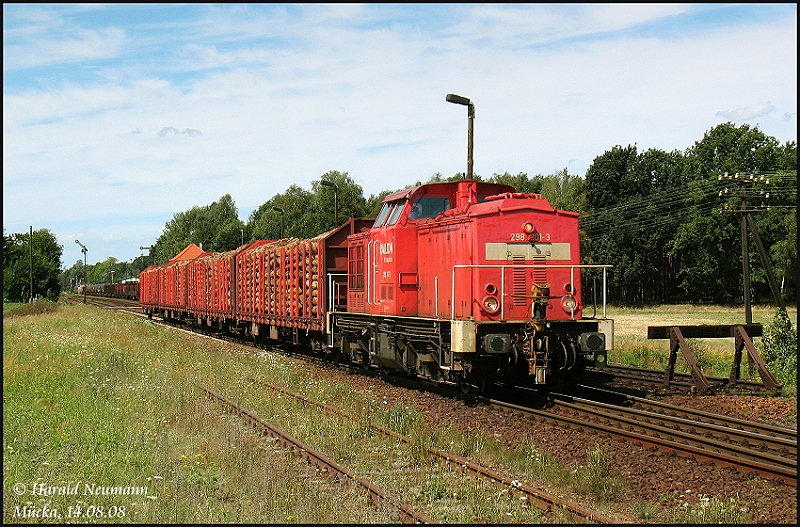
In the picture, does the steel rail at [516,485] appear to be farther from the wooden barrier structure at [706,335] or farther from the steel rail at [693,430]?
the wooden barrier structure at [706,335]

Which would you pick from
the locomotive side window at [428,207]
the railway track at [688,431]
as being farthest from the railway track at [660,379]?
the locomotive side window at [428,207]

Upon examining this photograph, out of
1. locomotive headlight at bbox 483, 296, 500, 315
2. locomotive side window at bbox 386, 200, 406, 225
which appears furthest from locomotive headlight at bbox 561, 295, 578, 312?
locomotive side window at bbox 386, 200, 406, 225

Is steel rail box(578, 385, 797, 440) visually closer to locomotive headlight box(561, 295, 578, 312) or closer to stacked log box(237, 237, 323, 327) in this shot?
locomotive headlight box(561, 295, 578, 312)

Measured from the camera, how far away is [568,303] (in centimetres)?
1321

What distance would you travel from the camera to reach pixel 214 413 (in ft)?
39.6

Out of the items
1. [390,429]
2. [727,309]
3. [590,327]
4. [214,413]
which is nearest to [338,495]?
[390,429]

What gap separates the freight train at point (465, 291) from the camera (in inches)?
493

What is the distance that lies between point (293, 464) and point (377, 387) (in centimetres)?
644

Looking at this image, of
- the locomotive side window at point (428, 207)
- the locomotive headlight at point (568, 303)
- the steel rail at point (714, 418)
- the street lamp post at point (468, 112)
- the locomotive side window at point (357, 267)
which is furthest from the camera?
the street lamp post at point (468, 112)

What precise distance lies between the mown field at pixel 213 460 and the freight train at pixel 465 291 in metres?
1.59

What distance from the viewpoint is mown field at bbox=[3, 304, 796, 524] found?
7145 millimetres

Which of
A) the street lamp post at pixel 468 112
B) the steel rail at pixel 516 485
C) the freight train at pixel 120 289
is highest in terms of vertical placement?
the street lamp post at pixel 468 112

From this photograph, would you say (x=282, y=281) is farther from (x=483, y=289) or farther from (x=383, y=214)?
(x=483, y=289)

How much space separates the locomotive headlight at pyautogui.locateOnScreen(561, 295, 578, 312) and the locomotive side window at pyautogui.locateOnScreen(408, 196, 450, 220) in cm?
302
